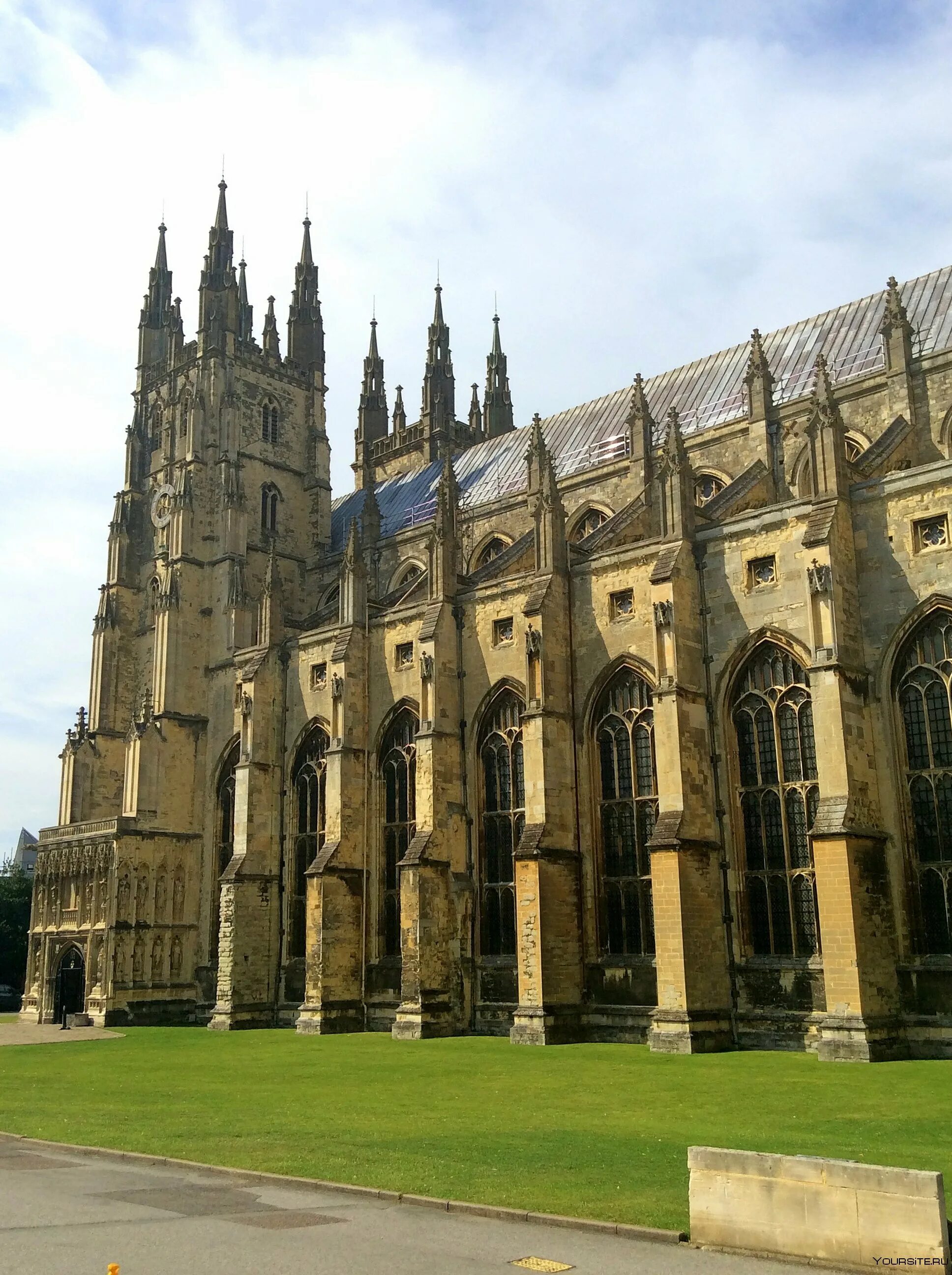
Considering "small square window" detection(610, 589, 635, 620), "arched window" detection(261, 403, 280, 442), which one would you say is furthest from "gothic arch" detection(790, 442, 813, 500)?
"arched window" detection(261, 403, 280, 442)

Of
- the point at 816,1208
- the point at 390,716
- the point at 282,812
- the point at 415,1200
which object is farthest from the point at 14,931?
the point at 816,1208

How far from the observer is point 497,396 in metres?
66.3

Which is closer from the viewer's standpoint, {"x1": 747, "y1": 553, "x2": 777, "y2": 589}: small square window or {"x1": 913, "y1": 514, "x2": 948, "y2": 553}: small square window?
{"x1": 913, "y1": 514, "x2": 948, "y2": 553}: small square window

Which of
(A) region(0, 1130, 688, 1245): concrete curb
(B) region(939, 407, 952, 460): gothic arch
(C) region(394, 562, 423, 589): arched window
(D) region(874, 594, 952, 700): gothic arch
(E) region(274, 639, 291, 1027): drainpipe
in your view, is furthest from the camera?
(C) region(394, 562, 423, 589): arched window

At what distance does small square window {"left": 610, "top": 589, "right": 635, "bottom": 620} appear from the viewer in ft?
104

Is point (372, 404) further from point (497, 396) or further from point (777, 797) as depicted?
point (777, 797)

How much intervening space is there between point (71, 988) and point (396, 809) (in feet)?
53.4

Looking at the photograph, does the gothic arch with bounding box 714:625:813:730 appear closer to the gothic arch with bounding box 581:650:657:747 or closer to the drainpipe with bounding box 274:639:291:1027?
the gothic arch with bounding box 581:650:657:747

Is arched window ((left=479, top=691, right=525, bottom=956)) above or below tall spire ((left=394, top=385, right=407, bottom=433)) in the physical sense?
below

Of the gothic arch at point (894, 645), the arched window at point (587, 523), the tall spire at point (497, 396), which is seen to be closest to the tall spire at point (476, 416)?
the tall spire at point (497, 396)

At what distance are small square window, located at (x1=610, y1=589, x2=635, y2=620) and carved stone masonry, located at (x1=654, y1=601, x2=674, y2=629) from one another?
2.54m

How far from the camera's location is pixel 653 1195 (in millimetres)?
10852

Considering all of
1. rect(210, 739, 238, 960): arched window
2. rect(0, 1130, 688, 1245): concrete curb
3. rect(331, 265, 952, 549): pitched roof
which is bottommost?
rect(0, 1130, 688, 1245): concrete curb

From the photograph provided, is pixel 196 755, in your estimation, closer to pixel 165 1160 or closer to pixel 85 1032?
pixel 85 1032
